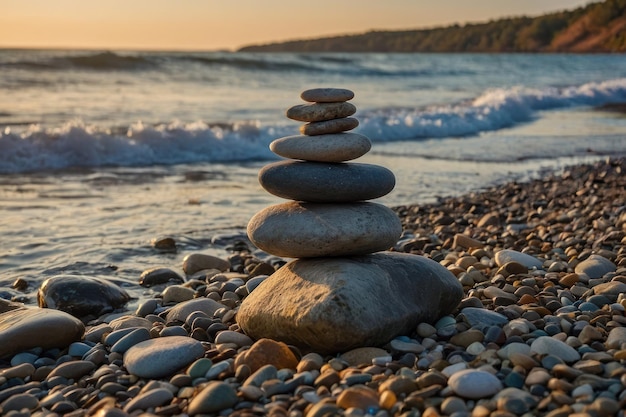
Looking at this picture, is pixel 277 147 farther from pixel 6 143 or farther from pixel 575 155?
pixel 575 155

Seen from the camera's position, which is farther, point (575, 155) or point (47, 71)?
point (47, 71)

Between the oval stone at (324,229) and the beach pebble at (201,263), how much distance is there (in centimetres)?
203

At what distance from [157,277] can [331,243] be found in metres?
2.29

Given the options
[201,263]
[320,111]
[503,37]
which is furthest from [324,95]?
[503,37]

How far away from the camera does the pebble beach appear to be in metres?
3.23

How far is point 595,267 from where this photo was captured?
5410 millimetres

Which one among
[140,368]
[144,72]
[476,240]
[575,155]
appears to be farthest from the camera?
[144,72]

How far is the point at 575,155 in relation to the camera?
45.2ft

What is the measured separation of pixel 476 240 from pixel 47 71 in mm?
25323

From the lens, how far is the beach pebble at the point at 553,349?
363 centimetres

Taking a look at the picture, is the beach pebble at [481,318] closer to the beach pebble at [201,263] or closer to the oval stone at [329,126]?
the oval stone at [329,126]

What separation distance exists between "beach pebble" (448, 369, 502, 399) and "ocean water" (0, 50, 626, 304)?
3.30 meters

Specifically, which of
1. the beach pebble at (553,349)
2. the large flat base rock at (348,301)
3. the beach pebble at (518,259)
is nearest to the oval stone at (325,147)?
the large flat base rock at (348,301)

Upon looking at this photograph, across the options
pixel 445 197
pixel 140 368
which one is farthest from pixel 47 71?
pixel 140 368
